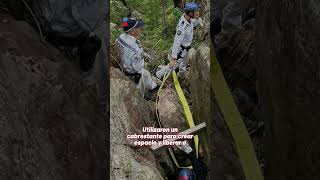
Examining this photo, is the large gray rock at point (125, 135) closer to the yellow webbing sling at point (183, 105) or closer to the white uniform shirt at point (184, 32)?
the yellow webbing sling at point (183, 105)

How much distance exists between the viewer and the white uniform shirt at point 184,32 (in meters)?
5.24

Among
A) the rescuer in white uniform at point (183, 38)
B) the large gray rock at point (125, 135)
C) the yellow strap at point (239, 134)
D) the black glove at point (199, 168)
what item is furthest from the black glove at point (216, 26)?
the black glove at point (199, 168)

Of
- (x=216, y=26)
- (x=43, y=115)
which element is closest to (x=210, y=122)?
(x=216, y=26)

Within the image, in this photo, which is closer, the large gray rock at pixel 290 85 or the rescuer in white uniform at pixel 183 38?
the large gray rock at pixel 290 85

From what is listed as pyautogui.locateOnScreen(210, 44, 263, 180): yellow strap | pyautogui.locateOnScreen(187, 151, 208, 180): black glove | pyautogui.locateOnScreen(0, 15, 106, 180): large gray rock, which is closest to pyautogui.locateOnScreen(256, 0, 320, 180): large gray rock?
pyautogui.locateOnScreen(210, 44, 263, 180): yellow strap

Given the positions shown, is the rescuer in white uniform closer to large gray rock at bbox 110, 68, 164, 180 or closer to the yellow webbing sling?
the yellow webbing sling

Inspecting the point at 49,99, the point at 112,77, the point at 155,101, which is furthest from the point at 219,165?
the point at 49,99

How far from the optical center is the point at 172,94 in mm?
5344

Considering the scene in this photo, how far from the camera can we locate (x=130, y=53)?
17.4 ft

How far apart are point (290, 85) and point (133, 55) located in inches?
66.2

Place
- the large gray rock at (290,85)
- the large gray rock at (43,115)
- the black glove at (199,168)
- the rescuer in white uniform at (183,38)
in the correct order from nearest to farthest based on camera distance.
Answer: the large gray rock at (290,85) → the large gray rock at (43,115) → the rescuer in white uniform at (183,38) → the black glove at (199,168)

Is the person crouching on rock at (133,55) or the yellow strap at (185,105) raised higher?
the person crouching on rock at (133,55)

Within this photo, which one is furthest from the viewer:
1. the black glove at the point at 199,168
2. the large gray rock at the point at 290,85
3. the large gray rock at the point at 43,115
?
the black glove at the point at 199,168

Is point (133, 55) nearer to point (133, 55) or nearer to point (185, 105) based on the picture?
point (133, 55)
